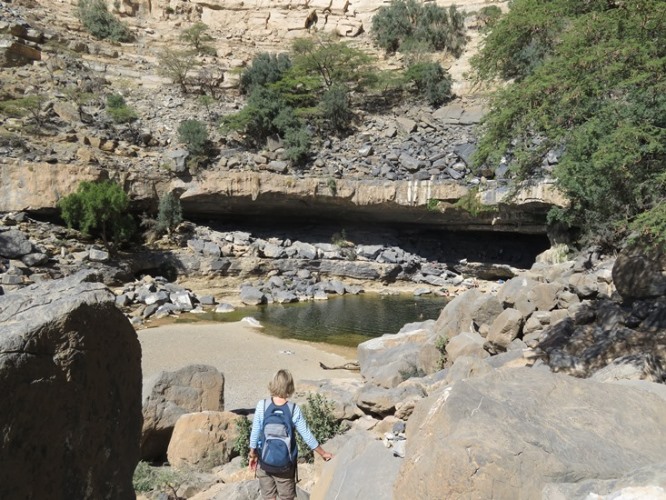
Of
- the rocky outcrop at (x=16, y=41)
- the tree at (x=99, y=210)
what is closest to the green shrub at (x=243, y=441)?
the tree at (x=99, y=210)

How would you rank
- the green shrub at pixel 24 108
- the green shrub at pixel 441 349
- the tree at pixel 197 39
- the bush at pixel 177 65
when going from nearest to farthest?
the green shrub at pixel 441 349, the green shrub at pixel 24 108, the bush at pixel 177 65, the tree at pixel 197 39

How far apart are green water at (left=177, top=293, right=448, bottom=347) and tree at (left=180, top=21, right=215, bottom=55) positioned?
23371 millimetres

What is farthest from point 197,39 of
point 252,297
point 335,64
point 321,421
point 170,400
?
point 321,421

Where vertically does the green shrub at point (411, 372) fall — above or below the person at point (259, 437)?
below

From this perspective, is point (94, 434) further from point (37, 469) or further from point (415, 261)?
point (415, 261)

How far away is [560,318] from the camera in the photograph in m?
8.73

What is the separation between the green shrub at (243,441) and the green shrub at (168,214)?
1995 cm

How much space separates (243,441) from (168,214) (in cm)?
2041

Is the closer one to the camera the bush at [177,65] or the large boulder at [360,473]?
the large boulder at [360,473]

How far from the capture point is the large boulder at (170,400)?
634 cm

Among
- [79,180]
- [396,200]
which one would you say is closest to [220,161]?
[79,180]

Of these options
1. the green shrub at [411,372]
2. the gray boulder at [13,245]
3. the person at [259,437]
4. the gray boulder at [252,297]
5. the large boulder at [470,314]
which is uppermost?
the person at [259,437]

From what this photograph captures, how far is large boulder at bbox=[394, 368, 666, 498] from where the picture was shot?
2.96 meters

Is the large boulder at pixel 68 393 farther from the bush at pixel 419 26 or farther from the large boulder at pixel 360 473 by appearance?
the bush at pixel 419 26
